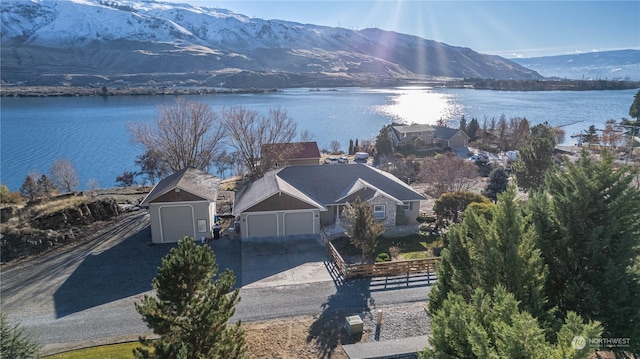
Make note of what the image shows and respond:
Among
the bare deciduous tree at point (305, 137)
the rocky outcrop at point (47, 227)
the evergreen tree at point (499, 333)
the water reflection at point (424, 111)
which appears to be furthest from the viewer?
the water reflection at point (424, 111)

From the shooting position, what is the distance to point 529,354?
678 cm

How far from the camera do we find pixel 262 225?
25.8 m

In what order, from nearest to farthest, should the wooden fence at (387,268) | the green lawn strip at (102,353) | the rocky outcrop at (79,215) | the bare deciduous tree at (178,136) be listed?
the green lawn strip at (102,353) → the wooden fence at (387,268) → the rocky outcrop at (79,215) → the bare deciduous tree at (178,136)

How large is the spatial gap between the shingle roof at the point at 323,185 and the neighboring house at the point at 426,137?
130ft

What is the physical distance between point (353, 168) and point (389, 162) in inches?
1025

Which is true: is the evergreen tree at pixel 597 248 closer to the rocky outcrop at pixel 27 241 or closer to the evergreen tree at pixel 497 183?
the evergreen tree at pixel 497 183

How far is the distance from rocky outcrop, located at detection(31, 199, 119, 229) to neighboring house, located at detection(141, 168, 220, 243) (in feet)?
18.8

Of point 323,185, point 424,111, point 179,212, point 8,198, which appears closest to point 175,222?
point 179,212

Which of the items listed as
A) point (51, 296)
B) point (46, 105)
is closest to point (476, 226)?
point (51, 296)

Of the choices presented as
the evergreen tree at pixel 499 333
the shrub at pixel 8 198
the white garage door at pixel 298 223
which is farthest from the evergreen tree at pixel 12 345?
the shrub at pixel 8 198

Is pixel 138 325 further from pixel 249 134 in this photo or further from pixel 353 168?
pixel 249 134

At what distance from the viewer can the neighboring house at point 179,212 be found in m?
24.5

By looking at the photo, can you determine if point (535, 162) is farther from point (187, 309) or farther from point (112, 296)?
point (187, 309)

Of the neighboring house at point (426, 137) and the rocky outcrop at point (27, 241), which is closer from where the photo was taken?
the rocky outcrop at point (27, 241)
